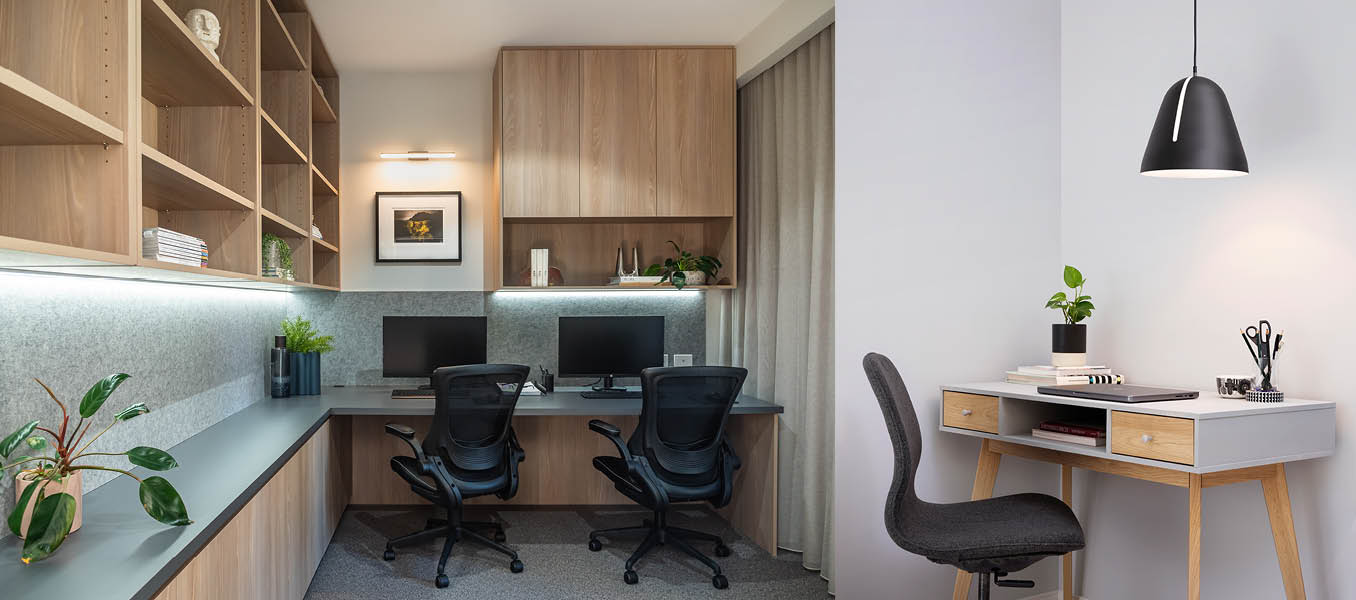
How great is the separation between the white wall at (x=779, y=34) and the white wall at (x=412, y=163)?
1.55 metres

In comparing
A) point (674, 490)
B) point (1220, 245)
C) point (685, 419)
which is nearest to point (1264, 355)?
point (1220, 245)

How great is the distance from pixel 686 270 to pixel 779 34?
4.21 ft

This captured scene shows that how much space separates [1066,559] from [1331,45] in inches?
70.7

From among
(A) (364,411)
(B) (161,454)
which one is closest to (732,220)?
(A) (364,411)

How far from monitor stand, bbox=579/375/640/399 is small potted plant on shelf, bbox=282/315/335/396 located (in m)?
1.36

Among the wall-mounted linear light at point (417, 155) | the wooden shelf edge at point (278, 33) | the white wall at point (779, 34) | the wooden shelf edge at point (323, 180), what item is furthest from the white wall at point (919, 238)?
the wall-mounted linear light at point (417, 155)

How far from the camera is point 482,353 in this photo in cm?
447

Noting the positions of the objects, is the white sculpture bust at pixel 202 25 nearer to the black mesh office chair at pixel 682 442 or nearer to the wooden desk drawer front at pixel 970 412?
the black mesh office chair at pixel 682 442

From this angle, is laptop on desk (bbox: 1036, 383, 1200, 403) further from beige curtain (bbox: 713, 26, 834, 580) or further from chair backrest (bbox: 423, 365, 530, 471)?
chair backrest (bbox: 423, 365, 530, 471)

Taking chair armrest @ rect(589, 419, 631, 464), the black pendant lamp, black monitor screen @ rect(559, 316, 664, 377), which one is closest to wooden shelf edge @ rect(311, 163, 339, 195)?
black monitor screen @ rect(559, 316, 664, 377)

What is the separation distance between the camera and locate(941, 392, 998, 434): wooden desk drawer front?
2.58 meters

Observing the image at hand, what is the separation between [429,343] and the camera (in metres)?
4.46

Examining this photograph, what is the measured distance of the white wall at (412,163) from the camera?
4.66 metres

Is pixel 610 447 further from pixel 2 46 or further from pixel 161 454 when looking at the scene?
pixel 2 46
